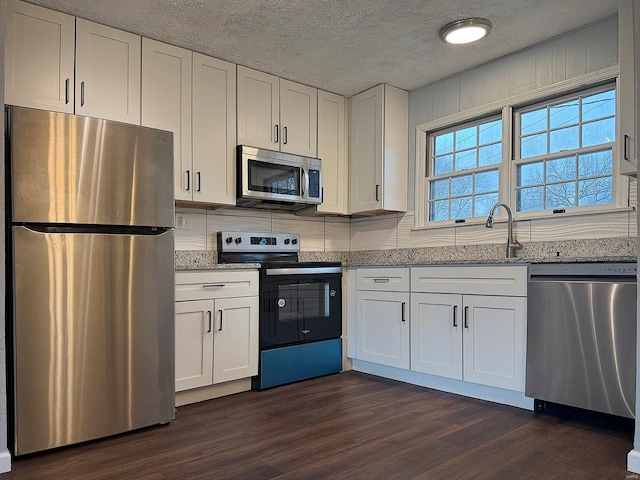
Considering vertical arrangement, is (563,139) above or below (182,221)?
above

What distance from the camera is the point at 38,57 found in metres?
2.65

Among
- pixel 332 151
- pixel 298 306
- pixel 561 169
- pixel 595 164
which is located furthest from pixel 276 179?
pixel 595 164

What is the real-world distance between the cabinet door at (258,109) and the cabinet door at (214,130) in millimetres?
66

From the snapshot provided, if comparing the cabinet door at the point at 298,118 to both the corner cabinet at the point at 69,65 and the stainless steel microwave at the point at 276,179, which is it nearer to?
the stainless steel microwave at the point at 276,179

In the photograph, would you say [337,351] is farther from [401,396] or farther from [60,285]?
[60,285]

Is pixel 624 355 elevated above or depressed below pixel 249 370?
above

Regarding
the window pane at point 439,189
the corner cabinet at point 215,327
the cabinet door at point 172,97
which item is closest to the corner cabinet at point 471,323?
the window pane at point 439,189

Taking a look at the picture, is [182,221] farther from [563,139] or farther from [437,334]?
[563,139]

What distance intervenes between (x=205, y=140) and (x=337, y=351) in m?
1.87

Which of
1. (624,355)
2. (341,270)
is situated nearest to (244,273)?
(341,270)

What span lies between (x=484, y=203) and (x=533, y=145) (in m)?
0.51

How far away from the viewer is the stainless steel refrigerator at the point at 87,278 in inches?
86.7

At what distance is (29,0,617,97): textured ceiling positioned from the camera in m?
2.69

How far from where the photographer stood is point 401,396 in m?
3.19
